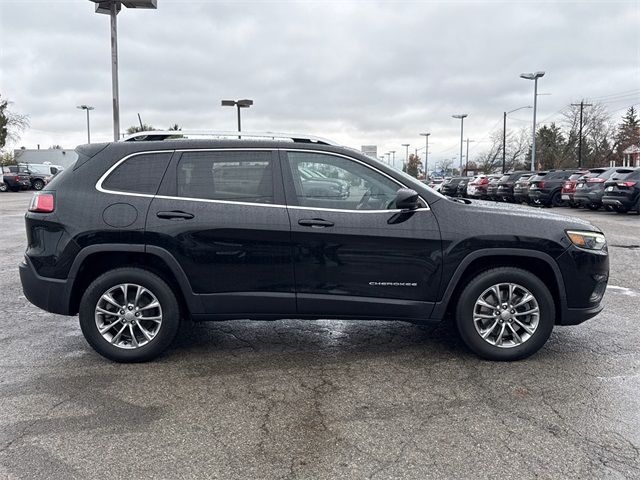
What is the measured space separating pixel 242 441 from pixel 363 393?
1.00 m

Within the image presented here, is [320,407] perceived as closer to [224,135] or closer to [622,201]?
[224,135]

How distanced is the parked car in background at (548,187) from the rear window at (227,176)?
70.0ft

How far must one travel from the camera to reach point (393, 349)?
4785mm

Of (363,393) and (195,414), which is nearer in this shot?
(195,414)

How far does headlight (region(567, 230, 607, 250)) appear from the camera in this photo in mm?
4383

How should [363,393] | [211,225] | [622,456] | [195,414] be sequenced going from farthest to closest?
1. [211,225]
2. [363,393]
3. [195,414]
4. [622,456]

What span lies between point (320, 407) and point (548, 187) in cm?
2204

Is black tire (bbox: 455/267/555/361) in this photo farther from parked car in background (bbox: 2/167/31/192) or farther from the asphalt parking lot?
parked car in background (bbox: 2/167/31/192)

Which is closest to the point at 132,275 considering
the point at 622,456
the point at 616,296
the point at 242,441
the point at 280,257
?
the point at 280,257

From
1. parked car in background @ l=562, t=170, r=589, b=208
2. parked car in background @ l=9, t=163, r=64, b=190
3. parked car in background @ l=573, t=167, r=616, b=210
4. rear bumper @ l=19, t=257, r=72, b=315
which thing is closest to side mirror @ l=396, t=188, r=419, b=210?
rear bumper @ l=19, t=257, r=72, b=315

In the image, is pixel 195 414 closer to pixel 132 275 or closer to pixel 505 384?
pixel 132 275

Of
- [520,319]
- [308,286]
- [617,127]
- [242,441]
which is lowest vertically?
[242,441]

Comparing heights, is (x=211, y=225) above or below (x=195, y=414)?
above

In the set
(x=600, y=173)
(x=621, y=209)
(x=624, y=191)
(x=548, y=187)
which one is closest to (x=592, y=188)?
(x=600, y=173)
